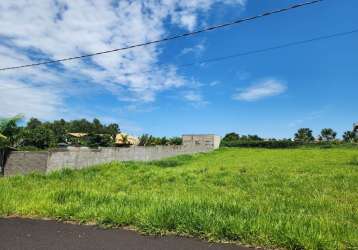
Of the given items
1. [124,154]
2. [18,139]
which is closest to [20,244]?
[18,139]

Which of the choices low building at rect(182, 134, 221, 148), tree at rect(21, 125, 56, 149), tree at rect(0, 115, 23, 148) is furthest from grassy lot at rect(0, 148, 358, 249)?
low building at rect(182, 134, 221, 148)

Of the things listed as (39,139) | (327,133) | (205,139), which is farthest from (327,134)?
(39,139)

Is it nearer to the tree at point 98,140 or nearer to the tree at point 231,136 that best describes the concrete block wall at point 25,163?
the tree at point 98,140

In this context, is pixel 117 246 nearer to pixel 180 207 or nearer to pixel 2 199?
pixel 180 207

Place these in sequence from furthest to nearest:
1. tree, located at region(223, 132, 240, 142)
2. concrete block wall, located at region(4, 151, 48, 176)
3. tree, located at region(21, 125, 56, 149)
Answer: tree, located at region(223, 132, 240, 142) → tree, located at region(21, 125, 56, 149) → concrete block wall, located at region(4, 151, 48, 176)

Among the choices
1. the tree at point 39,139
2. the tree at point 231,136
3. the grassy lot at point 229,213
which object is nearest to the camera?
the grassy lot at point 229,213

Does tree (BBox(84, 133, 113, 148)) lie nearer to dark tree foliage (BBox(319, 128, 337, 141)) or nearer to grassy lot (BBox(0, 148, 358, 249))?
grassy lot (BBox(0, 148, 358, 249))

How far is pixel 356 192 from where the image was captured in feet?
40.1

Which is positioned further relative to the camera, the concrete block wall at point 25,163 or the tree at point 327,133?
the tree at point 327,133

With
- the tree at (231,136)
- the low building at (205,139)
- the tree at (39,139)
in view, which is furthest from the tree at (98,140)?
the tree at (231,136)

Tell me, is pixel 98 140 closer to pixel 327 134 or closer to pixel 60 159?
pixel 60 159

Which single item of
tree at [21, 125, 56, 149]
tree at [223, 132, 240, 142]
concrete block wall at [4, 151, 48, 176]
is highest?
tree at [223, 132, 240, 142]

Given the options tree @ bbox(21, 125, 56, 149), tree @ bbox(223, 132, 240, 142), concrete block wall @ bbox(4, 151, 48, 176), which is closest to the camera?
concrete block wall @ bbox(4, 151, 48, 176)

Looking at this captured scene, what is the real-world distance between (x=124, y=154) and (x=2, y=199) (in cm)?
1627
